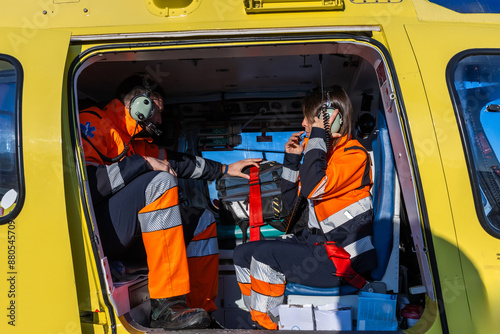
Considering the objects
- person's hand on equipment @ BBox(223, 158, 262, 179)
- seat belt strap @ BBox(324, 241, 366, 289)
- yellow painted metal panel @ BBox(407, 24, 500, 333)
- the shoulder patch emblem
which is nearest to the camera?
yellow painted metal panel @ BBox(407, 24, 500, 333)

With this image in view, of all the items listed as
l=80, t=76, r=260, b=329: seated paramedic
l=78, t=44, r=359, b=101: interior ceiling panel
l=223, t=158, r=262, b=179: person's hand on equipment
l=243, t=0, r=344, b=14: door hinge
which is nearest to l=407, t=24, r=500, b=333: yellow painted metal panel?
l=243, t=0, r=344, b=14: door hinge

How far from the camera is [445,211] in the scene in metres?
2.16

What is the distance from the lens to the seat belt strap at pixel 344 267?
2.54 meters

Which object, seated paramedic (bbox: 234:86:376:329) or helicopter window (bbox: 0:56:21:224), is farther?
seated paramedic (bbox: 234:86:376:329)

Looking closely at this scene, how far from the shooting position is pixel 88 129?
2828 mm

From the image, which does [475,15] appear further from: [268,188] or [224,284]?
[224,284]

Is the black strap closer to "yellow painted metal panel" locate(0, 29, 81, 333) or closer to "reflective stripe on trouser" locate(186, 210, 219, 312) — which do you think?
"reflective stripe on trouser" locate(186, 210, 219, 312)

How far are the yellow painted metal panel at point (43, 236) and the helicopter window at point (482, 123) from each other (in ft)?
6.72

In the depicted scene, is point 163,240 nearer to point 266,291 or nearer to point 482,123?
point 266,291

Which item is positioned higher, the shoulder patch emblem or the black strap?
the shoulder patch emblem

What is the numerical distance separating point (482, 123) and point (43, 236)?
7.55ft

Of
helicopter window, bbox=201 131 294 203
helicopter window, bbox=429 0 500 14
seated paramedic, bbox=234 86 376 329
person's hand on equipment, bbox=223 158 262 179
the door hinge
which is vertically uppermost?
the door hinge

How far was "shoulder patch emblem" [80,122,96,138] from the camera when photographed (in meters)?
2.80

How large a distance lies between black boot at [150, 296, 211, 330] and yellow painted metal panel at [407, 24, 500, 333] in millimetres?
1285
